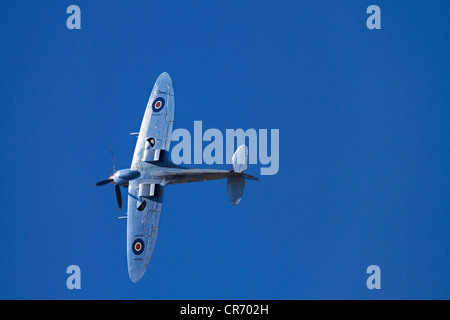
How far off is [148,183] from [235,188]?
3.99 metres

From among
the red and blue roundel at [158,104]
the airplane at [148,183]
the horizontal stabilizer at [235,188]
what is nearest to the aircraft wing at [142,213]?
the airplane at [148,183]

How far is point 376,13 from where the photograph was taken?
40.1 meters

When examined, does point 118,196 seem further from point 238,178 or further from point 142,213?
point 238,178

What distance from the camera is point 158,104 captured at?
36781 millimetres

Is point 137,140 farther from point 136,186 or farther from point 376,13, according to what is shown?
point 376,13

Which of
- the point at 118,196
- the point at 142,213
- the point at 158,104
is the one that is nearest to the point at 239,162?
the point at 142,213

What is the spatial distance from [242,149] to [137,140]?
5199mm

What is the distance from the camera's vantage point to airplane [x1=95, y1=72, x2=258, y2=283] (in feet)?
111

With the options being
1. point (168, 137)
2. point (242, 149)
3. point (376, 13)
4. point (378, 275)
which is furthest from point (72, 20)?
point (378, 275)

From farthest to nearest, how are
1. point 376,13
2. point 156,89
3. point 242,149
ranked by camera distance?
point 376,13 → point 156,89 → point 242,149

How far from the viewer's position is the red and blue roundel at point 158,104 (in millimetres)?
36609

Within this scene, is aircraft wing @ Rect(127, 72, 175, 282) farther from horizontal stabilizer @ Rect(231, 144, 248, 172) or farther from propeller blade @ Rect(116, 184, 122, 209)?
horizontal stabilizer @ Rect(231, 144, 248, 172)

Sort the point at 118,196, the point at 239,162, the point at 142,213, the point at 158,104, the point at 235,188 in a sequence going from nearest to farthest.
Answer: the point at 239,162
the point at 235,188
the point at 142,213
the point at 118,196
the point at 158,104

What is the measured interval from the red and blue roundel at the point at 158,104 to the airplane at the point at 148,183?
1.68m
